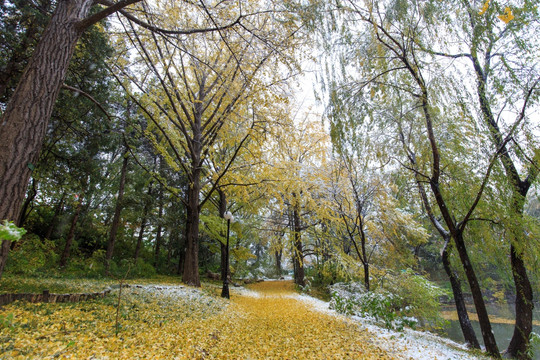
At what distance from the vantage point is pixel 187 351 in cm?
251

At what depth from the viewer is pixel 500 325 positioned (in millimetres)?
10867

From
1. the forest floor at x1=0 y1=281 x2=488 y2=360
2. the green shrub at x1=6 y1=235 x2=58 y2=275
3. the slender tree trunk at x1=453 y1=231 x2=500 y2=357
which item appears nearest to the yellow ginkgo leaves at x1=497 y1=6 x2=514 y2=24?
the slender tree trunk at x1=453 y1=231 x2=500 y2=357

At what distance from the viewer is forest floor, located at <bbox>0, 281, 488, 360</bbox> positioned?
2.12 metres

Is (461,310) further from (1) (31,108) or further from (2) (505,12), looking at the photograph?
(1) (31,108)

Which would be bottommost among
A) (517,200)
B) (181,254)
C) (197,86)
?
(181,254)

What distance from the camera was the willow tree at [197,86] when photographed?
4.57 m

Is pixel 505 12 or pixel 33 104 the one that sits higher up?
pixel 505 12

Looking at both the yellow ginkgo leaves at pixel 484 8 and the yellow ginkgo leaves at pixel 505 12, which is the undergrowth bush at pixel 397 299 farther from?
the yellow ginkgo leaves at pixel 484 8

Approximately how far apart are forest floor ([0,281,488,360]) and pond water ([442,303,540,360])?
18.6 feet

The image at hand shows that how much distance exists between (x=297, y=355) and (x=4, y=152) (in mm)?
3573

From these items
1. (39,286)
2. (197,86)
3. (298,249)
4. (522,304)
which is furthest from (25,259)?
(522,304)

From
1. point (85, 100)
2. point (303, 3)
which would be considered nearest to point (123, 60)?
point (85, 100)

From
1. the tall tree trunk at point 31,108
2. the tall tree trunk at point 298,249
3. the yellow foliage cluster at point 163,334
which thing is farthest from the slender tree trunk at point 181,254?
the tall tree trunk at point 31,108

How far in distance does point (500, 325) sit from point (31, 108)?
16.4m
